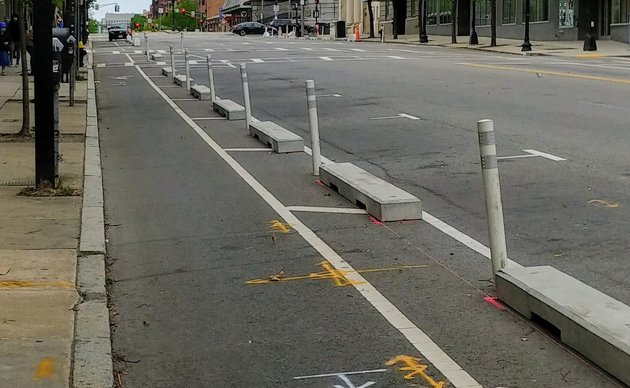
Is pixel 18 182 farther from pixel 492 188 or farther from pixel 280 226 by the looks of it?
pixel 492 188

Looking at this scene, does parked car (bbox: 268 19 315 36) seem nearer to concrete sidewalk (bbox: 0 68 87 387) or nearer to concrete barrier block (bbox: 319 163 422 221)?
concrete sidewalk (bbox: 0 68 87 387)

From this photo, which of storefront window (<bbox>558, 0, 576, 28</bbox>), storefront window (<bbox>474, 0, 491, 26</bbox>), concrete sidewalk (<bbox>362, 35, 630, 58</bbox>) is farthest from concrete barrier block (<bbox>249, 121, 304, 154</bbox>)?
storefront window (<bbox>474, 0, 491, 26</bbox>)

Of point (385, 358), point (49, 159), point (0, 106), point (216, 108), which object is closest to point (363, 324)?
point (385, 358)

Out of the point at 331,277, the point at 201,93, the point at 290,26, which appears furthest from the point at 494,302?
the point at 290,26

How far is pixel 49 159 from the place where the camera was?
38.8ft

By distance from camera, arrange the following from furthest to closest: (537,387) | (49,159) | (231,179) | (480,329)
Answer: (231,179) < (49,159) < (480,329) < (537,387)

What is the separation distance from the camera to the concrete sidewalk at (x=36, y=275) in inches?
233

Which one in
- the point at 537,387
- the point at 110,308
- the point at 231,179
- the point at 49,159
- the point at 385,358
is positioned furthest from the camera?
the point at 231,179

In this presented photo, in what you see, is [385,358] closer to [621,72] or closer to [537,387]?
[537,387]

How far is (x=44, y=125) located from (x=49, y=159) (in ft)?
1.31

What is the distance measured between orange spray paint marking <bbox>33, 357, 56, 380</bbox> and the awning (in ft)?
480

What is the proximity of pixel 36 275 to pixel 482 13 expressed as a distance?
63.5m

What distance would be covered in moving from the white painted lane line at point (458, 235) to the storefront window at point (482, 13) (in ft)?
190

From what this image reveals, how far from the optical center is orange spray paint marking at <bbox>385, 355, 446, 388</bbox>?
559 cm
